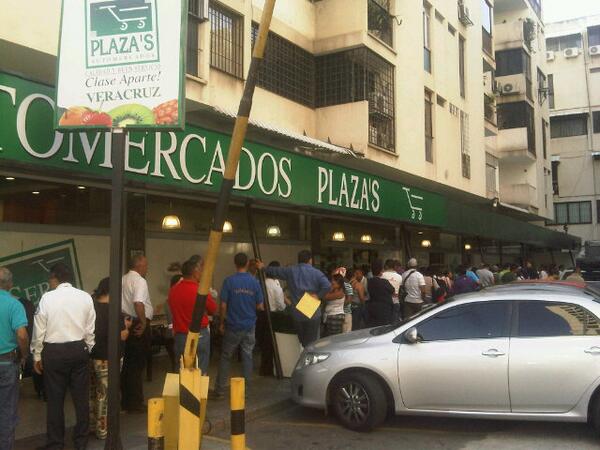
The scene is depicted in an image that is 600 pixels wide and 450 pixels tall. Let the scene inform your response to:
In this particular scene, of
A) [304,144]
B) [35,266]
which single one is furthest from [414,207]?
[35,266]

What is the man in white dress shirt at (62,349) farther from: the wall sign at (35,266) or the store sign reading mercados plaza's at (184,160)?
the wall sign at (35,266)

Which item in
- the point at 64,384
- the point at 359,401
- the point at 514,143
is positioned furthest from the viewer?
the point at 514,143

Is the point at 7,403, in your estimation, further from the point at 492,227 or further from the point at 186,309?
the point at 492,227

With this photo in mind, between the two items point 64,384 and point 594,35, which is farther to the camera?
point 594,35

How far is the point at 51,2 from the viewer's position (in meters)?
7.84

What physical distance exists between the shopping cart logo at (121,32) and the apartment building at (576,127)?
136 ft

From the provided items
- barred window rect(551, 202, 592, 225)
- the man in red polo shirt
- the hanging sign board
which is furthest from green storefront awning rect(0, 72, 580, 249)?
barred window rect(551, 202, 592, 225)

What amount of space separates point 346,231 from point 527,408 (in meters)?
11.0

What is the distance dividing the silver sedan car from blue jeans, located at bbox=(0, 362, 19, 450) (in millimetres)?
3140

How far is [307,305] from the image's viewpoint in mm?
8531

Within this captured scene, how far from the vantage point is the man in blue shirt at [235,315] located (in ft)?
25.8

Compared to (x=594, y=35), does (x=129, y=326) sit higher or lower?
lower

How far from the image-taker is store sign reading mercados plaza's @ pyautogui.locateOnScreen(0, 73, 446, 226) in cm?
582

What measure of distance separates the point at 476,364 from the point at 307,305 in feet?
9.63
